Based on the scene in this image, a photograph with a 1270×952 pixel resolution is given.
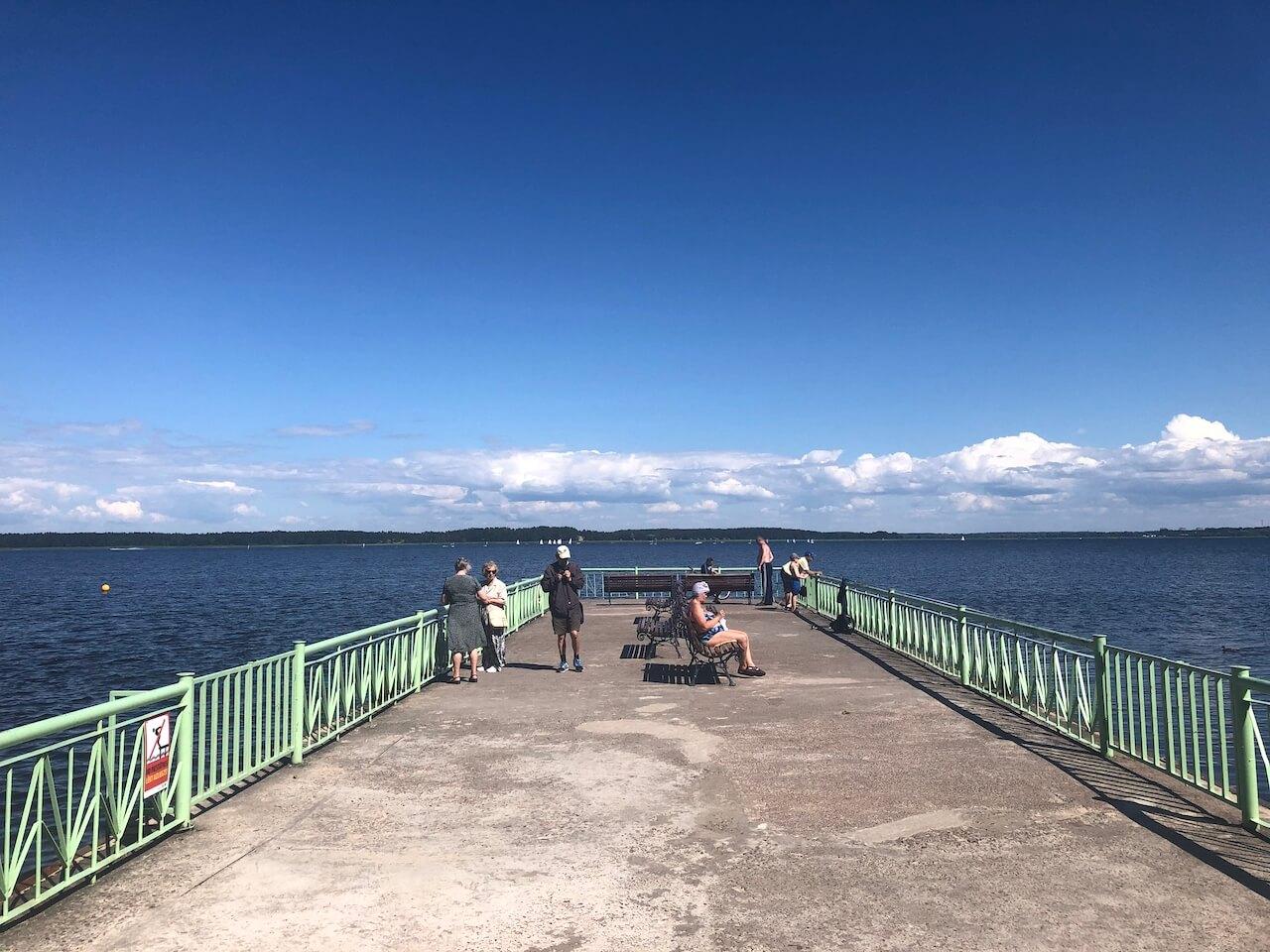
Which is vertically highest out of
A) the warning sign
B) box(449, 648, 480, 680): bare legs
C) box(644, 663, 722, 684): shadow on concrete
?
the warning sign

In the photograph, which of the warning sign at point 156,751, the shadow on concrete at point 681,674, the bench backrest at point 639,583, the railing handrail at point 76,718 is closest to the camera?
the railing handrail at point 76,718

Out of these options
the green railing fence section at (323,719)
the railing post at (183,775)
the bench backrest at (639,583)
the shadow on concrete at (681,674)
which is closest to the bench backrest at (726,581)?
the bench backrest at (639,583)

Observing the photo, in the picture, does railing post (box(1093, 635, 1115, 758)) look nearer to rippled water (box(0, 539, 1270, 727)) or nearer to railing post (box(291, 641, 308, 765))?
railing post (box(291, 641, 308, 765))

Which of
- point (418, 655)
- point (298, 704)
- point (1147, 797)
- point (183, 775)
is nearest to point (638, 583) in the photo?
point (418, 655)

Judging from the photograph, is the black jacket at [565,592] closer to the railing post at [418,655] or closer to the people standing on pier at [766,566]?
the railing post at [418,655]

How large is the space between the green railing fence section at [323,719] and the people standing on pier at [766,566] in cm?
691

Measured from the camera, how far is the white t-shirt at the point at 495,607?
12.1 metres

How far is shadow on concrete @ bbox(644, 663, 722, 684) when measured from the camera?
11602mm

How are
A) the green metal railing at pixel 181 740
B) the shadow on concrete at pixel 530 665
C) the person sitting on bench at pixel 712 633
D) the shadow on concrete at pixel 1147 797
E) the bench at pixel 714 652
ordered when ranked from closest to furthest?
the green metal railing at pixel 181 740, the shadow on concrete at pixel 1147 797, the bench at pixel 714 652, the person sitting on bench at pixel 712 633, the shadow on concrete at pixel 530 665

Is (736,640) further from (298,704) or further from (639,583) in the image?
(639,583)

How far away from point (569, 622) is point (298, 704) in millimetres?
4958

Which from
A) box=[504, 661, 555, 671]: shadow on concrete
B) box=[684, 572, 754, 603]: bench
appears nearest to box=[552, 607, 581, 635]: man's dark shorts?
box=[504, 661, 555, 671]: shadow on concrete

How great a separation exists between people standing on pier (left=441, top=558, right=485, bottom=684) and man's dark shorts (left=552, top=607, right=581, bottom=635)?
43.4 inches

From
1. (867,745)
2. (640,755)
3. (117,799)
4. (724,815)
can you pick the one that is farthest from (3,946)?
(867,745)
